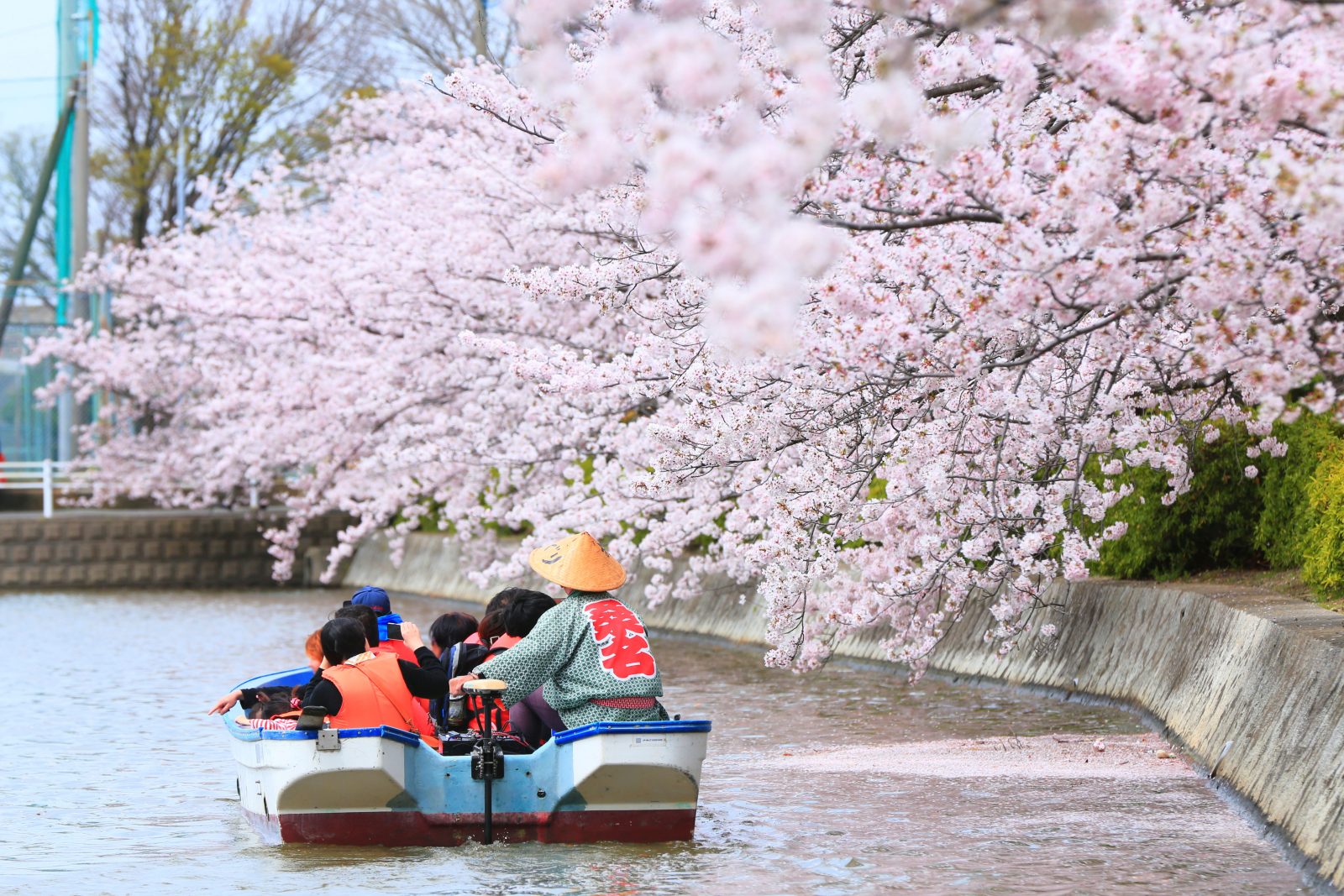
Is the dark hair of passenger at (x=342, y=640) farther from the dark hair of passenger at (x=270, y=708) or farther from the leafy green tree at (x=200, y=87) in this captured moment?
the leafy green tree at (x=200, y=87)

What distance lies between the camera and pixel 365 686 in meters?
9.50

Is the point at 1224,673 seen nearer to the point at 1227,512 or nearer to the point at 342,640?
the point at 1227,512

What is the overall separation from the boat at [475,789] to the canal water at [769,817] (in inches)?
5.5

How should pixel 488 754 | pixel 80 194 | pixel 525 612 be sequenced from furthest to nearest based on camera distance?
pixel 80 194 → pixel 525 612 → pixel 488 754

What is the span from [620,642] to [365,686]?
4.38ft

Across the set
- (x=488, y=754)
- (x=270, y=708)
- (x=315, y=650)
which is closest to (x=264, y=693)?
(x=270, y=708)

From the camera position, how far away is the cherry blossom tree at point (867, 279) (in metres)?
5.61

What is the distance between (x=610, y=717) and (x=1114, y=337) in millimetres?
3290

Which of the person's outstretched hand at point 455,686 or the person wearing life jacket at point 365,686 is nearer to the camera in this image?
the person wearing life jacket at point 365,686

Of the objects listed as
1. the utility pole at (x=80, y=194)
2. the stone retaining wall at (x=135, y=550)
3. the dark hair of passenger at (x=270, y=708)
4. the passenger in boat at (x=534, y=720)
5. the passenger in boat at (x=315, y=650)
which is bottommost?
the stone retaining wall at (x=135, y=550)

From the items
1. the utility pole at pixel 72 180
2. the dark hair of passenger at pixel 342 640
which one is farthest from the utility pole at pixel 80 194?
the dark hair of passenger at pixel 342 640

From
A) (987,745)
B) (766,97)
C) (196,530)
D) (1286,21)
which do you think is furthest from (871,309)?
(196,530)

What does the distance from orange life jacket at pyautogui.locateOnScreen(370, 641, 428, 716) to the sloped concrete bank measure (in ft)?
14.7

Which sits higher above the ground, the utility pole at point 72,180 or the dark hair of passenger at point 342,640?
the utility pole at point 72,180
